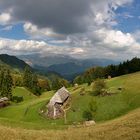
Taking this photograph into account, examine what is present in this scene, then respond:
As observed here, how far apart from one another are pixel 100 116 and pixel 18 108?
3885 centimetres

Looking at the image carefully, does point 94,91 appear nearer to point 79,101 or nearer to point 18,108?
point 79,101

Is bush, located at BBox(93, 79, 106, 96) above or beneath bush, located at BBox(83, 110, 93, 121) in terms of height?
above

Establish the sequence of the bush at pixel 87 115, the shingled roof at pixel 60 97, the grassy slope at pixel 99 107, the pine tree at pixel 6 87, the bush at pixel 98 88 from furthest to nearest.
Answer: the pine tree at pixel 6 87 → the bush at pixel 98 88 → the shingled roof at pixel 60 97 → the grassy slope at pixel 99 107 → the bush at pixel 87 115

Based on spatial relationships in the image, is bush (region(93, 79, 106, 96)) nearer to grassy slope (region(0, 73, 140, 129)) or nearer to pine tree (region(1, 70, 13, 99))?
grassy slope (region(0, 73, 140, 129))

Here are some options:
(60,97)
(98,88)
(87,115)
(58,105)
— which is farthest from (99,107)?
(60,97)

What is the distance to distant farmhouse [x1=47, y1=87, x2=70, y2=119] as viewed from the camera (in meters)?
93.4

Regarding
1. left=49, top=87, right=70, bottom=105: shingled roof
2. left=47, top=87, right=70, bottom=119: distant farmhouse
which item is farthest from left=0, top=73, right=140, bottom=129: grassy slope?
left=49, top=87, right=70, bottom=105: shingled roof

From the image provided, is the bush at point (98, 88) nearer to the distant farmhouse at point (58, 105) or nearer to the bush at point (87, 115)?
the distant farmhouse at point (58, 105)

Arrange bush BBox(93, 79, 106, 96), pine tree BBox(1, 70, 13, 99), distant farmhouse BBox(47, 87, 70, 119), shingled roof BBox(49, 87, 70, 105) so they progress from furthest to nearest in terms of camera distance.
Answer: pine tree BBox(1, 70, 13, 99)
bush BBox(93, 79, 106, 96)
shingled roof BBox(49, 87, 70, 105)
distant farmhouse BBox(47, 87, 70, 119)

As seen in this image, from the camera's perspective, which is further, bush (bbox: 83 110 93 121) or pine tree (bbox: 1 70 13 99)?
pine tree (bbox: 1 70 13 99)

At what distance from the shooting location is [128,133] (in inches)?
1428

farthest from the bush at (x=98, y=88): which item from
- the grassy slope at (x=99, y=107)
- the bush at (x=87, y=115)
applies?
the bush at (x=87, y=115)

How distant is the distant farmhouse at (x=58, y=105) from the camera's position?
306 ft

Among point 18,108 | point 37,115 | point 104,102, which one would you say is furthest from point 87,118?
point 18,108
